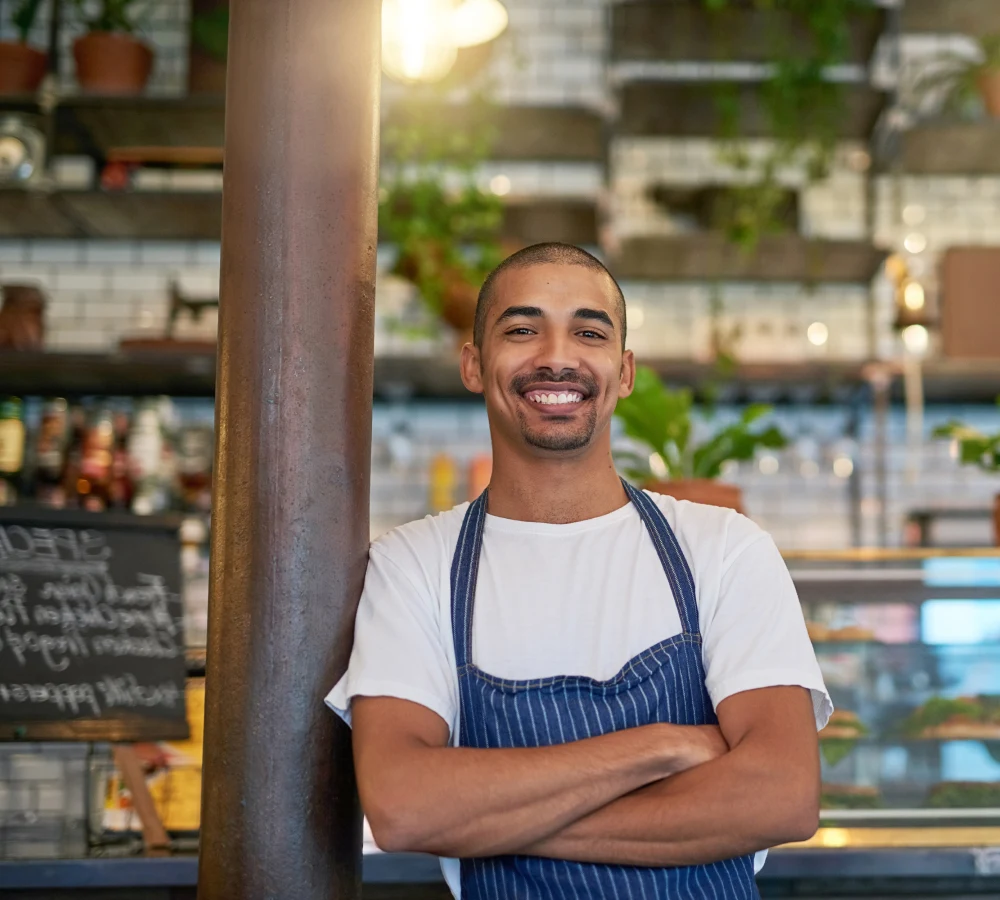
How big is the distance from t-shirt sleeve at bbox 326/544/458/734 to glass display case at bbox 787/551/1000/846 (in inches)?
35.6

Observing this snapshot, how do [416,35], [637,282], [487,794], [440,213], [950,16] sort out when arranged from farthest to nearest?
[637,282] < [950,16] < [440,213] < [416,35] < [487,794]

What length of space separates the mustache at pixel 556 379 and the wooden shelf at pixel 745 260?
263 centimetres

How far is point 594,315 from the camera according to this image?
163 centimetres

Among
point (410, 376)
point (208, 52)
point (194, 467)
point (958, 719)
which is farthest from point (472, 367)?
point (208, 52)

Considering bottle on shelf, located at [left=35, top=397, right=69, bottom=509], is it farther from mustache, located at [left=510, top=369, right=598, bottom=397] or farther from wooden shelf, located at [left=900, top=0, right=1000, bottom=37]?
wooden shelf, located at [left=900, top=0, right=1000, bottom=37]

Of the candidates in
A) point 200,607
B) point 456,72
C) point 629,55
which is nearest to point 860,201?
point 629,55

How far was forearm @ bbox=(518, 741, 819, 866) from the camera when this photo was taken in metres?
1.30

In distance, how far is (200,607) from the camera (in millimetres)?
3998

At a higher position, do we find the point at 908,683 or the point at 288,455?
the point at 288,455

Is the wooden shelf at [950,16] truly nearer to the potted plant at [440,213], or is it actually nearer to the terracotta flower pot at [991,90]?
the terracotta flower pot at [991,90]

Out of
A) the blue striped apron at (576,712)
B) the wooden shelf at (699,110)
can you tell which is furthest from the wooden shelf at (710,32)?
the blue striped apron at (576,712)

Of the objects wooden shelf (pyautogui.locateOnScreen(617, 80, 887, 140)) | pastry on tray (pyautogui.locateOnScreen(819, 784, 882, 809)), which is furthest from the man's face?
wooden shelf (pyautogui.locateOnScreen(617, 80, 887, 140))

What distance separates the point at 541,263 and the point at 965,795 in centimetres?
133

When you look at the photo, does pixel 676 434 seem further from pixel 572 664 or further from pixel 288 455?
pixel 288 455
